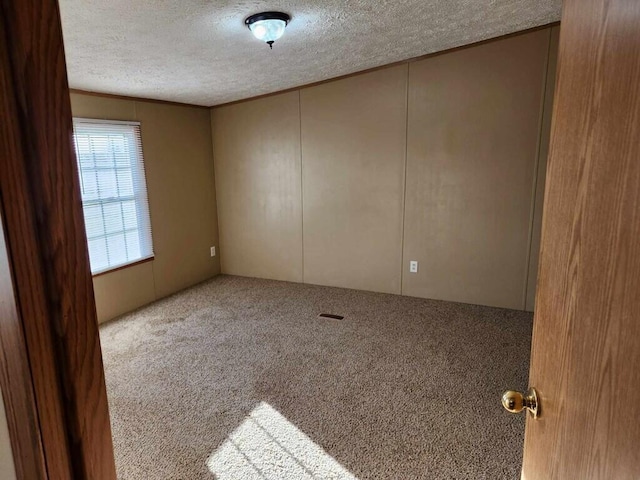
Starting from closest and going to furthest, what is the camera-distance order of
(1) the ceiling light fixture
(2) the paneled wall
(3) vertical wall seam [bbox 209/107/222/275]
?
(1) the ceiling light fixture
(2) the paneled wall
(3) vertical wall seam [bbox 209/107/222/275]

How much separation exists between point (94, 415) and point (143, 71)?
320 centimetres

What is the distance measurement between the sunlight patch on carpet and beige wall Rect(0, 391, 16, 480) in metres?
1.51

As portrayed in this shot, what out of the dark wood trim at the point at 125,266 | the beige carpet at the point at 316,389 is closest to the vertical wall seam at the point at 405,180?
the beige carpet at the point at 316,389

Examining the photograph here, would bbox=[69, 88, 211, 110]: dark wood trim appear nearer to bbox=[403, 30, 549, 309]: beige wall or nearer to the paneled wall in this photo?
the paneled wall

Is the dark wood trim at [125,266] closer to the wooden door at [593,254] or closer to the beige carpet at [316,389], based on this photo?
the beige carpet at [316,389]

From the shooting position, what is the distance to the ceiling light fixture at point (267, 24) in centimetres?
235

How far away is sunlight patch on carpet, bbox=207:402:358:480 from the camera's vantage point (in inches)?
75.2

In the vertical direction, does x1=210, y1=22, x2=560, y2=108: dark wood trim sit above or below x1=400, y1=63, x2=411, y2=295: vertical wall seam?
above

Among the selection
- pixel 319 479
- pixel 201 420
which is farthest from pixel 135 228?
pixel 319 479

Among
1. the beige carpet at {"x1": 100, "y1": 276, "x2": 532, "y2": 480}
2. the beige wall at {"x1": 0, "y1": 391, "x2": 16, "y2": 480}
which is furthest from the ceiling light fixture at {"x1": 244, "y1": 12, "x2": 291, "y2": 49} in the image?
the beige wall at {"x1": 0, "y1": 391, "x2": 16, "y2": 480}

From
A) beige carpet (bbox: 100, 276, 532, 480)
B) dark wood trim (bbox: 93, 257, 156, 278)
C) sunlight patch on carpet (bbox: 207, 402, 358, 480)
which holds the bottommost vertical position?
sunlight patch on carpet (bbox: 207, 402, 358, 480)

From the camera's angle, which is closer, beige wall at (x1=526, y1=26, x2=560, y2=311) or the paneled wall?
beige wall at (x1=526, y1=26, x2=560, y2=311)

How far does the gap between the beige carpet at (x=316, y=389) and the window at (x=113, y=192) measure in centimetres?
65

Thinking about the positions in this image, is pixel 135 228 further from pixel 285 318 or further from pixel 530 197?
pixel 530 197
